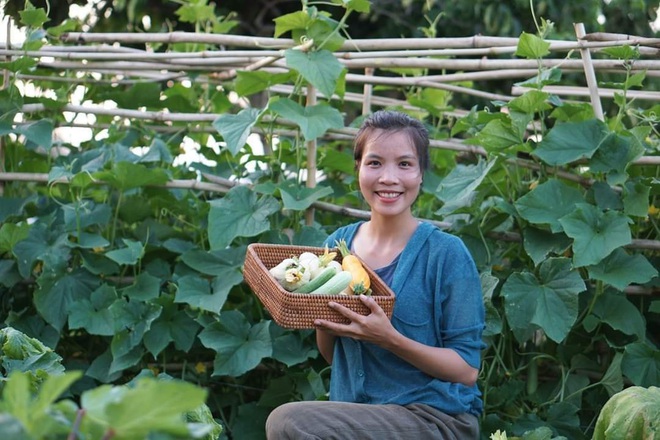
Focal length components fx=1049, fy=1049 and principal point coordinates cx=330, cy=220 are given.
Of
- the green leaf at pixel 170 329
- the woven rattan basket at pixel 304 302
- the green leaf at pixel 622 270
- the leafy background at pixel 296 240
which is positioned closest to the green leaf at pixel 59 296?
the leafy background at pixel 296 240

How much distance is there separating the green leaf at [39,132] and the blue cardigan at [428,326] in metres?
1.58

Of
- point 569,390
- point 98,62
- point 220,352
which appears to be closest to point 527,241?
point 569,390

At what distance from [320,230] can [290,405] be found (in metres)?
1.02

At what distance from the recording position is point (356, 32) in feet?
26.4

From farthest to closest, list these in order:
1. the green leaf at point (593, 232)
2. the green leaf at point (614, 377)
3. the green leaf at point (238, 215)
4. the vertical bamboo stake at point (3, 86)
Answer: the vertical bamboo stake at point (3, 86), the green leaf at point (238, 215), the green leaf at point (614, 377), the green leaf at point (593, 232)

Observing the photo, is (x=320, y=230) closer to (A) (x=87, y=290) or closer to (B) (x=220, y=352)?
(B) (x=220, y=352)

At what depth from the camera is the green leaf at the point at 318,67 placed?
10.4ft

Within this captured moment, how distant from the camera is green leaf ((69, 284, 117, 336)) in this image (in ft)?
10.9

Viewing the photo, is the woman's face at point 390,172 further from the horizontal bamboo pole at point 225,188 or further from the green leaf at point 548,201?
the horizontal bamboo pole at point 225,188

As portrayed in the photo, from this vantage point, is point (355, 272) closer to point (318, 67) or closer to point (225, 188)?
point (318, 67)

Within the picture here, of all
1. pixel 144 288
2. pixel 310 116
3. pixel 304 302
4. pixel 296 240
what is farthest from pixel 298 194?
pixel 304 302

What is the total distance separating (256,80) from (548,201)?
1.05 meters

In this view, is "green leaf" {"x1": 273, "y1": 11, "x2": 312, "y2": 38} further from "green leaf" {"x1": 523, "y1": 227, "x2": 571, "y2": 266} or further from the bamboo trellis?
"green leaf" {"x1": 523, "y1": 227, "x2": 571, "y2": 266}

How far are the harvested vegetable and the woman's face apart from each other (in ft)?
0.43
